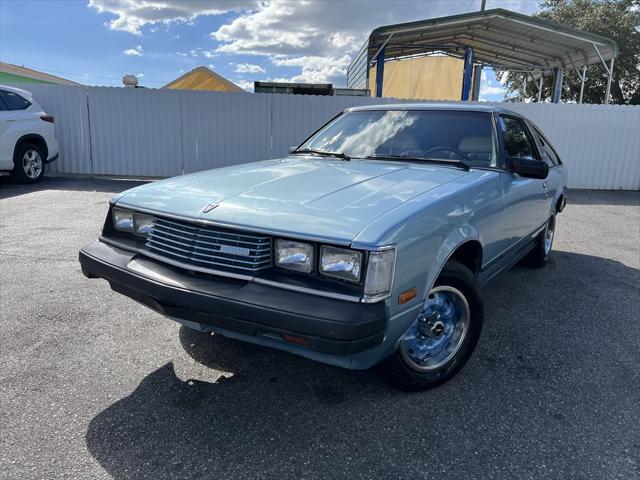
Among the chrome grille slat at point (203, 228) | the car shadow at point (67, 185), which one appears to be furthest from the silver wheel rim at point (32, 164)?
the chrome grille slat at point (203, 228)

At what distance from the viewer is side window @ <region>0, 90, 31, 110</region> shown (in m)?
8.76

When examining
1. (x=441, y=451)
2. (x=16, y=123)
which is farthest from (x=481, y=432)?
(x=16, y=123)

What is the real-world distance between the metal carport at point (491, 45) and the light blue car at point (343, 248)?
11165 millimetres

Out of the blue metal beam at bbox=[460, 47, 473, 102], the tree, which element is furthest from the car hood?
the tree

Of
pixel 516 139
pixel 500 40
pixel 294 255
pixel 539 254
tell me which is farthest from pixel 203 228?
pixel 500 40

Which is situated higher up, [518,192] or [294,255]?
[518,192]

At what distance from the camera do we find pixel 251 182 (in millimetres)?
2713

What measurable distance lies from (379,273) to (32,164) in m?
9.77

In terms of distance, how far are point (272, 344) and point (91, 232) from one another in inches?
183

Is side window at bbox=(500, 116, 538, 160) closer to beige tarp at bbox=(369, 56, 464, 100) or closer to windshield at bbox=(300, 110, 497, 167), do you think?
windshield at bbox=(300, 110, 497, 167)

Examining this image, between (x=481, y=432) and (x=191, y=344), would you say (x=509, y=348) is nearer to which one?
(x=481, y=432)

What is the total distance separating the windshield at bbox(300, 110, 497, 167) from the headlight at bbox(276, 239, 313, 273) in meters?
1.54

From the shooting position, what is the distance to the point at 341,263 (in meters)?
2.00

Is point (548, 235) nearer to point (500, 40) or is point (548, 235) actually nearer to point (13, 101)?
point (13, 101)
